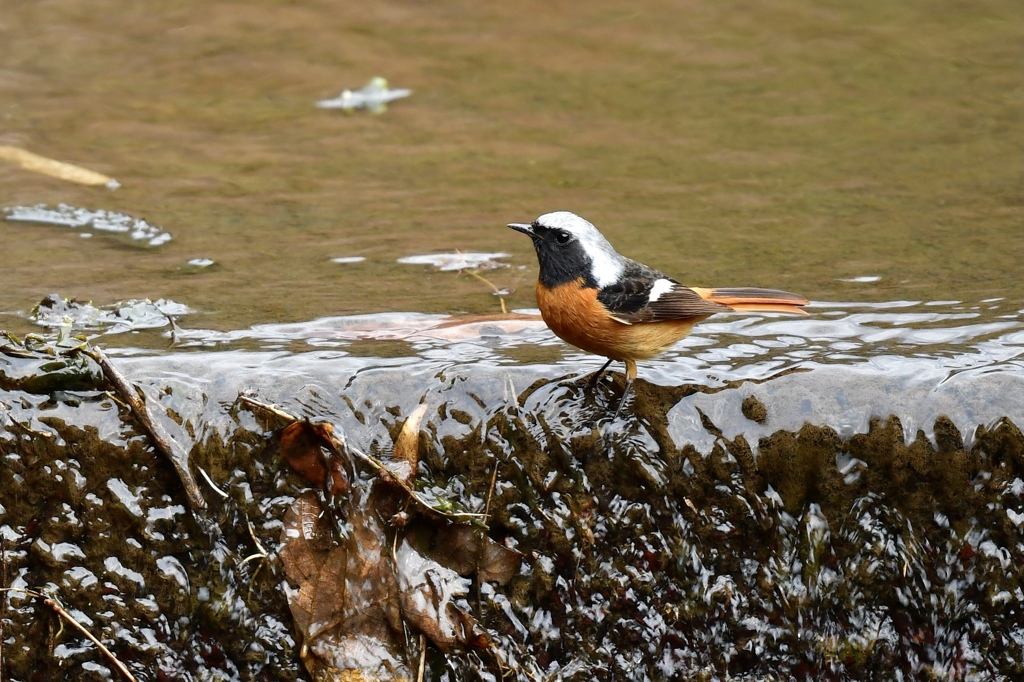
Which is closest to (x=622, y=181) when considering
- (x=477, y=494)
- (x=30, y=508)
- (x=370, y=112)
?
(x=370, y=112)

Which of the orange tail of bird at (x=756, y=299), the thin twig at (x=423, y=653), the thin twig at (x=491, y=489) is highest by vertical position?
the orange tail of bird at (x=756, y=299)

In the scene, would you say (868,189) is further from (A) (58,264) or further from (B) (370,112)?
(A) (58,264)

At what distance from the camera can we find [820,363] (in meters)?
4.44

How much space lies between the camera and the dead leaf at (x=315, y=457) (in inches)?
159

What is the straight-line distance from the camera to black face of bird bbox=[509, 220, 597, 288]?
14.4 ft

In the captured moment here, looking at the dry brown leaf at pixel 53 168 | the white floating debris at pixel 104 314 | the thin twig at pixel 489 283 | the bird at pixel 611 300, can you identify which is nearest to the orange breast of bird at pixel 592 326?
the bird at pixel 611 300

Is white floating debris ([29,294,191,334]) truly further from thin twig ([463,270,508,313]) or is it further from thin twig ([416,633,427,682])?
thin twig ([416,633,427,682])

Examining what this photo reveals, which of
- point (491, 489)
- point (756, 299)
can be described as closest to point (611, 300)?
point (756, 299)

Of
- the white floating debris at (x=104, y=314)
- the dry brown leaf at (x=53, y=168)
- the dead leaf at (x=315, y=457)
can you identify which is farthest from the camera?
the dry brown leaf at (x=53, y=168)

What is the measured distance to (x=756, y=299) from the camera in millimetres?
4535

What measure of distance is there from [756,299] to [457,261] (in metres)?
2.31

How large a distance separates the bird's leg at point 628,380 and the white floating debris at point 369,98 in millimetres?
5894

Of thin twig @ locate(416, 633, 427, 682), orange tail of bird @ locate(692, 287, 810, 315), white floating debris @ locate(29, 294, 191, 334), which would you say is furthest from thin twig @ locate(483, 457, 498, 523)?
white floating debris @ locate(29, 294, 191, 334)

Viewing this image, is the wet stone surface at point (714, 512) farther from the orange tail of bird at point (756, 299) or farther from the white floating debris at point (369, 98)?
the white floating debris at point (369, 98)
